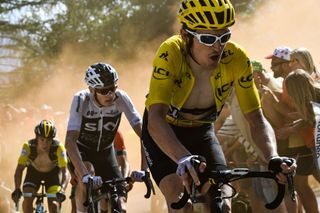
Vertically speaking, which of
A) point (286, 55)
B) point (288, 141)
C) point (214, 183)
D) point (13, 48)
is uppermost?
point (13, 48)

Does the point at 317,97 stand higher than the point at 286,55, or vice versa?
the point at 286,55

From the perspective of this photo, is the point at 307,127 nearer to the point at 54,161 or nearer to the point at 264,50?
the point at 54,161

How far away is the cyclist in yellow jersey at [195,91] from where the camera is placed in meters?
5.04

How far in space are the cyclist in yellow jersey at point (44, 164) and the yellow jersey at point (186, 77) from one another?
21.2ft

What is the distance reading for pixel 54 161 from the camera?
12164 mm

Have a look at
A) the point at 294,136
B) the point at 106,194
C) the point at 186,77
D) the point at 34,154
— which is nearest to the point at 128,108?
the point at 106,194

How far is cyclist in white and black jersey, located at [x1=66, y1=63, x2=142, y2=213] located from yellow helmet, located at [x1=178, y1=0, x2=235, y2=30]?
3.05 meters

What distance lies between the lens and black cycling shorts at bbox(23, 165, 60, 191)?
12039mm

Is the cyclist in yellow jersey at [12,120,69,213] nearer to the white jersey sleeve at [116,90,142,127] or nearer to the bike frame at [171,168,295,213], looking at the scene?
the white jersey sleeve at [116,90,142,127]

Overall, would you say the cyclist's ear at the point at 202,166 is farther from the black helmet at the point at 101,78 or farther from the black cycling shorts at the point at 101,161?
the black cycling shorts at the point at 101,161

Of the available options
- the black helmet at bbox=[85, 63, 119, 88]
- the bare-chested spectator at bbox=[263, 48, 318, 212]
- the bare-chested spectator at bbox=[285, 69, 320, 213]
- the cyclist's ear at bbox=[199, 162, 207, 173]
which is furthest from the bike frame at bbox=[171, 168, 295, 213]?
the black helmet at bbox=[85, 63, 119, 88]

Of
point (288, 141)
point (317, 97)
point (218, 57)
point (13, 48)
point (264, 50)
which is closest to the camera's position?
point (218, 57)

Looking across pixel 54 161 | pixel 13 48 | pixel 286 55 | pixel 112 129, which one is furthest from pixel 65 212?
pixel 13 48

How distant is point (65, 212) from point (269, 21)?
10.9 m
